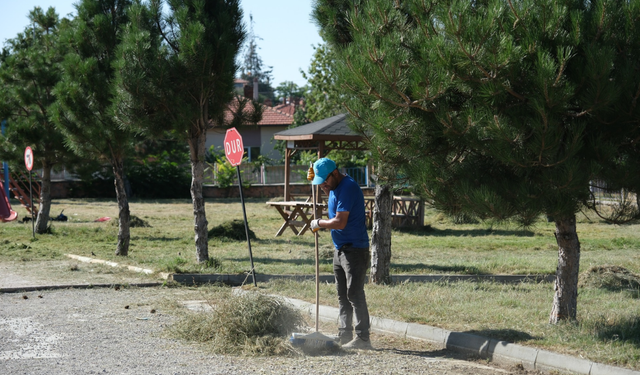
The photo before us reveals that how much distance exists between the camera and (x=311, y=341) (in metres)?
6.46

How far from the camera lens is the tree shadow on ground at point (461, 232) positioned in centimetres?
1911

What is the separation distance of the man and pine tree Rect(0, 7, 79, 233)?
45.0 ft

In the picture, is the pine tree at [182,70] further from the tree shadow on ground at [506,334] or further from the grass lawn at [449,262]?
the tree shadow on ground at [506,334]

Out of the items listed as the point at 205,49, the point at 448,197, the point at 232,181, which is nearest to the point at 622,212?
the point at 448,197

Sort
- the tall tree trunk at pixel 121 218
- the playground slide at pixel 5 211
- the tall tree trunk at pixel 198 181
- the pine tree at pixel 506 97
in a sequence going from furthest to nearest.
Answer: the playground slide at pixel 5 211 < the tall tree trunk at pixel 121 218 < the tall tree trunk at pixel 198 181 < the pine tree at pixel 506 97

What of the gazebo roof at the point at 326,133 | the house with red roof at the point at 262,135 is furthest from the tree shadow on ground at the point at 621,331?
the house with red roof at the point at 262,135

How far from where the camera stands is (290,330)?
6977 mm

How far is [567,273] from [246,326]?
331cm

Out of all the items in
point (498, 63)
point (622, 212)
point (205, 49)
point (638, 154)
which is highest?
point (205, 49)

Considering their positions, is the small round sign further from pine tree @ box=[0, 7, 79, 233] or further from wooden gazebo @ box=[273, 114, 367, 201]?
wooden gazebo @ box=[273, 114, 367, 201]

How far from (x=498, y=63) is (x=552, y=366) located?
2635 mm

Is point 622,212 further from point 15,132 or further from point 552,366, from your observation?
point 15,132

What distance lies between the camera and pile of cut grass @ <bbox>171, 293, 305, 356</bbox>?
256 inches

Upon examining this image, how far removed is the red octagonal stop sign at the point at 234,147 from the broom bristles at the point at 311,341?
404cm
